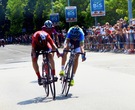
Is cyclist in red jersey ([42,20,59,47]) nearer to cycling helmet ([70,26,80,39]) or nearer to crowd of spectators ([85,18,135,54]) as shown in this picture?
cycling helmet ([70,26,80,39])

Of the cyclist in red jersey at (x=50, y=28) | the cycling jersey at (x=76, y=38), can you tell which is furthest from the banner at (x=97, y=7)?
the cycling jersey at (x=76, y=38)

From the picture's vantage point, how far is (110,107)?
893 centimetres

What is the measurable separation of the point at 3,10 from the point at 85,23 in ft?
173

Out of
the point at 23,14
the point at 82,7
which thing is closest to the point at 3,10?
the point at 23,14

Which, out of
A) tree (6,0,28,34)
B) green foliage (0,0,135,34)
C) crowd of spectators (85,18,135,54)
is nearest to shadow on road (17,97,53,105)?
crowd of spectators (85,18,135,54)

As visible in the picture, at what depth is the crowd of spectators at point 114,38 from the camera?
25391 millimetres

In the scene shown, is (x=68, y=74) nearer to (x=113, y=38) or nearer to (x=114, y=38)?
(x=114, y=38)

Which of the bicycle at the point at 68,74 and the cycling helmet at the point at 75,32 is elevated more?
the cycling helmet at the point at 75,32

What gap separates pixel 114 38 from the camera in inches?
1096

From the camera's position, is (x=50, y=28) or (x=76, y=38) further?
(x=50, y=28)

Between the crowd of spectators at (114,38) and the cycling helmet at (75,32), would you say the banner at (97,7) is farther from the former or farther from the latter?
the cycling helmet at (75,32)

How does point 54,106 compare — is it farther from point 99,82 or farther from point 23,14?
point 23,14

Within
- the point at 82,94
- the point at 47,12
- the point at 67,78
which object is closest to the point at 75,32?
the point at 67,78

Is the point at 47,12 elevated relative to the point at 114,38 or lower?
elevated
